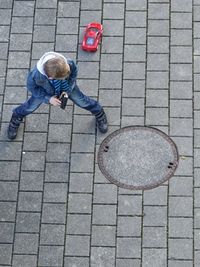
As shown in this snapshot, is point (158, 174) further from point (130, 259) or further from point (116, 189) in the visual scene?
point (130, 259)

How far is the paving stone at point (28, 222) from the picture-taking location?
8289mm

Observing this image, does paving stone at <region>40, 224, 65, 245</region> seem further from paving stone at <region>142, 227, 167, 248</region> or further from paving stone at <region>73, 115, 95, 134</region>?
paving stone at <region>73, 115, 95, 134</region>

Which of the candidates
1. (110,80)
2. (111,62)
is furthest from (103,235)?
(111,62)

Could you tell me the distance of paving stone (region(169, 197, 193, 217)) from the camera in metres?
8.26

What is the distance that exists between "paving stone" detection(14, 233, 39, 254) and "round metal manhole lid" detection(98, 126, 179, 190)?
1199 mm

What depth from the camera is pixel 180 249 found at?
26.6ft

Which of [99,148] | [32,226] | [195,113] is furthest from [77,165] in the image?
[195,113]

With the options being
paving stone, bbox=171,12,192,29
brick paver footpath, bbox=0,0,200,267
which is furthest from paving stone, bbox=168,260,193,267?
paving stone, bbox=171,12,192,29

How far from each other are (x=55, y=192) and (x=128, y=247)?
45.0 inches

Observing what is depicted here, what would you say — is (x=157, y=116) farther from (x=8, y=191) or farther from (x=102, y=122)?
(x=8, y=191)

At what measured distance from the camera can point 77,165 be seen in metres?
8.59

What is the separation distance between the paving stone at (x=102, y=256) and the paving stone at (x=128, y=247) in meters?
0.10

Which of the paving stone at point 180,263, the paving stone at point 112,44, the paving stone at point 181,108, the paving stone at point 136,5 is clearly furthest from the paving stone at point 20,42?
the paving stone at point 180,263

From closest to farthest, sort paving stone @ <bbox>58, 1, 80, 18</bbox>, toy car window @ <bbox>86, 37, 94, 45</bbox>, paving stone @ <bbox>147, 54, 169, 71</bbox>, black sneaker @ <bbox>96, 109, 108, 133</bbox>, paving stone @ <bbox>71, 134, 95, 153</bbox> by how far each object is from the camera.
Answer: black sneaker @ <bbox>96, 109, 108, 133</bbox>
paving stone @ <bbox>71, 134, 95, 153</bbox>
paving stone @ <bbox>147, 54, 169, 71</bbox>
toy car window @ <bbox>86, 37, 94, 45</bbox>
paving stone @ <bbox>58, 1, 80, 18</bbox>
